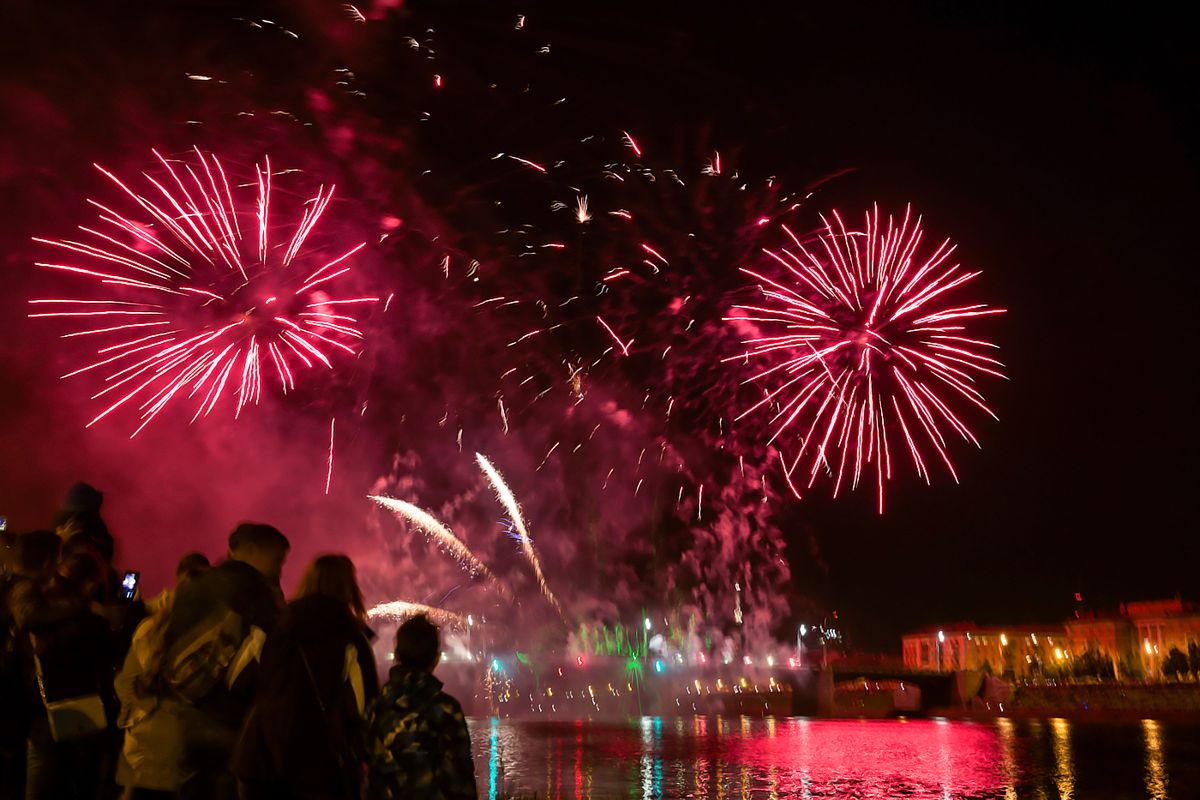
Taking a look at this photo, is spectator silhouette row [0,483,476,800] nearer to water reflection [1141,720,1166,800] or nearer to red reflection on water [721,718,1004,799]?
red reflection on water [721,718,1004,799]

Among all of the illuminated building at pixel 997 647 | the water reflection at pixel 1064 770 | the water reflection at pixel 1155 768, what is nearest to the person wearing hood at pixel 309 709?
the water reflection at pixel 1064 770

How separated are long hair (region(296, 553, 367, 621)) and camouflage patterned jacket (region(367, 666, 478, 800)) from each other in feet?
1.38

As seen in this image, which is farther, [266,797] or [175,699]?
[175,699]

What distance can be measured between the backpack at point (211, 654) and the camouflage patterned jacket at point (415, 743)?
545 millimetres

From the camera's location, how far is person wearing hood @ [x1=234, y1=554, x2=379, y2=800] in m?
3.84

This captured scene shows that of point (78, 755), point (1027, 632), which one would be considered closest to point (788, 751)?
point (78, 755)

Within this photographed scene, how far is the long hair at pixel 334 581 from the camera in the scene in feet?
13.8

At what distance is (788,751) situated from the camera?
2511 centimetres

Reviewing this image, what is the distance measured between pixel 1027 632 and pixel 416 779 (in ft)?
408

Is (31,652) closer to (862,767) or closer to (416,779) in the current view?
(416,779)

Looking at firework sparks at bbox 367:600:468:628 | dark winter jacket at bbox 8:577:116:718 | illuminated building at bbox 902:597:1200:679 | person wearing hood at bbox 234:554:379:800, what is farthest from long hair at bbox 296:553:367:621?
illuminated building at bbox 902:597:1200:679

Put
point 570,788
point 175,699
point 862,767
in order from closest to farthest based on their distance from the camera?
1. point 175,699
2. point 570,788
3. point 862,767

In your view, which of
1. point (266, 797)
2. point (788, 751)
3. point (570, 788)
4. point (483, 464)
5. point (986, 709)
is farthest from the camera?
point (986, 709)

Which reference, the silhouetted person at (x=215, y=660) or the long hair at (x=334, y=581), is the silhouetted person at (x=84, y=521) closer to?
the silhouetted person at (x=215, y=660)
